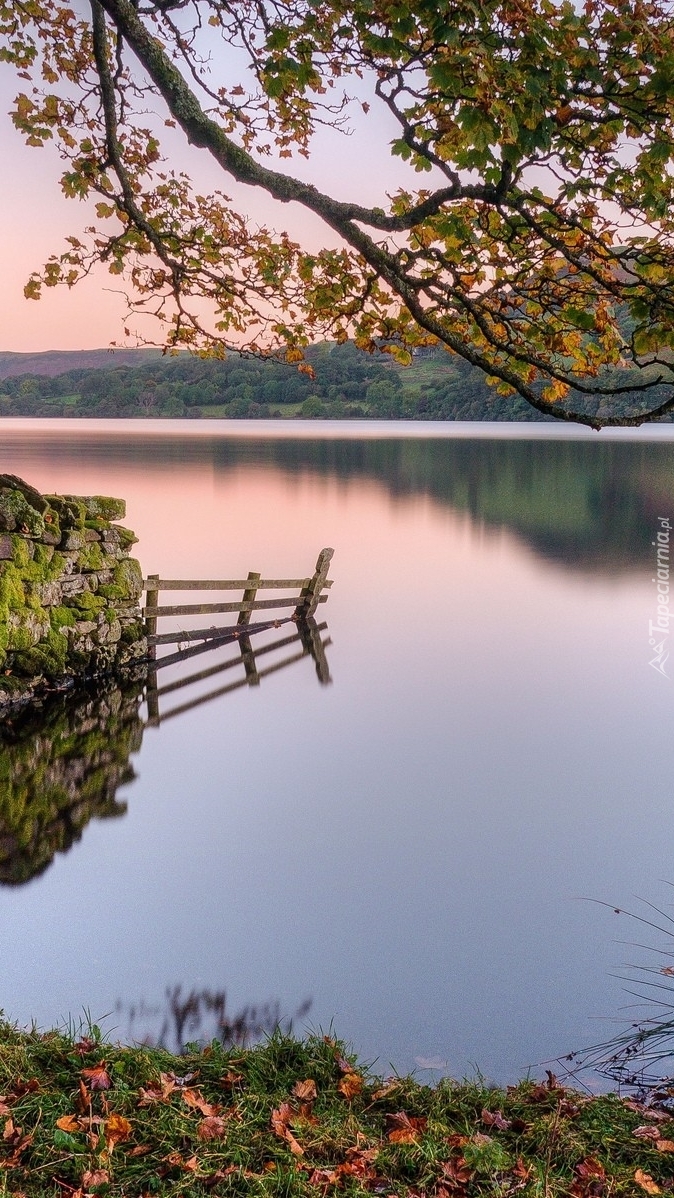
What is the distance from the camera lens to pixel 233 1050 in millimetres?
5477

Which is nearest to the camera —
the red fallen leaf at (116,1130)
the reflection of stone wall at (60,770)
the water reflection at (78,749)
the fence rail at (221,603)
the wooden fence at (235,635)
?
the red fallen leaf at (116,1130)

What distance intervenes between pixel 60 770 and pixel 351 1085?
7.08 metres

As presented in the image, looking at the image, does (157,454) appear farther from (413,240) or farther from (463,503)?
(413,240)

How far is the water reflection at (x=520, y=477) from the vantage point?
3606cm

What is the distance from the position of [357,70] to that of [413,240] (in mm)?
1360

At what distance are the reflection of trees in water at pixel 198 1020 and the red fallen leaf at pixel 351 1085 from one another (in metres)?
0.82

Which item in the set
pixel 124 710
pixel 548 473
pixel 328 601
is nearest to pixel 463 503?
pixel 548 473

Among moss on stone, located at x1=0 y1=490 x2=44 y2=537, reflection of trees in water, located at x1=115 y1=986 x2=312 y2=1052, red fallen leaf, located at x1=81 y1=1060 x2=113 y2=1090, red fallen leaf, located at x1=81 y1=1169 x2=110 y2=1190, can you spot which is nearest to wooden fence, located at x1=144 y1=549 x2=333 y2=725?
moss on stone, located at x1=0 y1=490 x2=44 y2=537

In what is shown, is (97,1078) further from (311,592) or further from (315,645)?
(311,592)

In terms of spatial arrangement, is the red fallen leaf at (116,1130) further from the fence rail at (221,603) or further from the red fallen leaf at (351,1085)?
the fence rail at (221,603)

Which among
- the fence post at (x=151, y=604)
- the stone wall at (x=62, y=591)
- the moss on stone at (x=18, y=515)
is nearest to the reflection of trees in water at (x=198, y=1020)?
the stone wall at (x=62, y=591)

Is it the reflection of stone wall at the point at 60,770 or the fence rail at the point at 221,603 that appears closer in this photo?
the reflection of stone wall at the point at 60,770

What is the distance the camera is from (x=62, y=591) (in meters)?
14.4

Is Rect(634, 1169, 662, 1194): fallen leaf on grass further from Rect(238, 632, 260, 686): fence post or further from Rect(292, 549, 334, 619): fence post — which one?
Rect(292, 549, 334, 619): fence post
